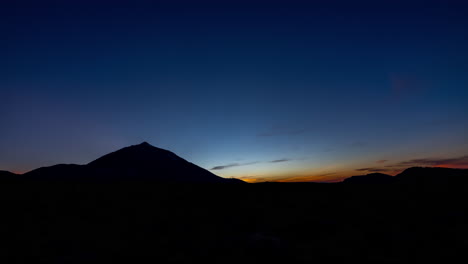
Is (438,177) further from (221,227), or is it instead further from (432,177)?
(221,227)

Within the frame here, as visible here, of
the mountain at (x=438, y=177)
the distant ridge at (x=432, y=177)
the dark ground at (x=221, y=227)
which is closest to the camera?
the dark ground at (x=221, y=227)

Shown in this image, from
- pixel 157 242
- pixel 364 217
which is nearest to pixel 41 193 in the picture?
pixel 157 242

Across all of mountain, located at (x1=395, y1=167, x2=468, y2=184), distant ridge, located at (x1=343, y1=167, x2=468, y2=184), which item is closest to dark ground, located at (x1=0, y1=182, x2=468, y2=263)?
mountain, located at (x1=395, y1=167, x2=468, y2=184)

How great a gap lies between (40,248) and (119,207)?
783cm

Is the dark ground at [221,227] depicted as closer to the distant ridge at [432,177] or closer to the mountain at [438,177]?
the mountain at [438,177]

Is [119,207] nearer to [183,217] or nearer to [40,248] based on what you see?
[183,217]

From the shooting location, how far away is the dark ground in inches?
464

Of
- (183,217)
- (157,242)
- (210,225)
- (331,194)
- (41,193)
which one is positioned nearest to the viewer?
(157,242)

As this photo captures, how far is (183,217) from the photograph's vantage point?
60.6ft

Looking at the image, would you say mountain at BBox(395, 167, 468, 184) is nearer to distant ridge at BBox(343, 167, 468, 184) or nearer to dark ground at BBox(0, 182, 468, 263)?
distant ridge at BBox(343, 167, 468, 184)

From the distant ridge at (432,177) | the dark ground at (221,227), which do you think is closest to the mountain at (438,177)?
the distant ridge at (432,177)

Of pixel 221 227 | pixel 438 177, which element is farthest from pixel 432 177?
pixel 221 227

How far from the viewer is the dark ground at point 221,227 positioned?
→ 464 inches

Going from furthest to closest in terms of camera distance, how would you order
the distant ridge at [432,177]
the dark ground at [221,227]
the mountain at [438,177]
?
1. the distant ridge at [432,177]
2. the mountain at [438,177]
3. the dark ground at [221,227]
